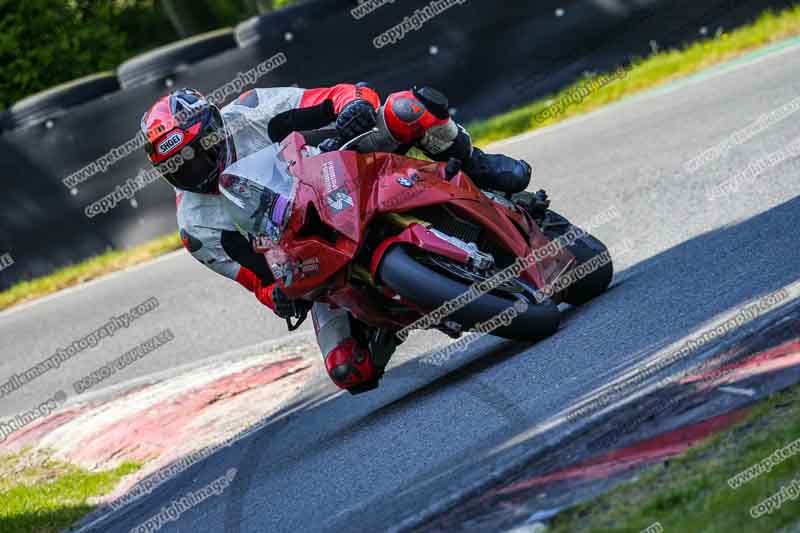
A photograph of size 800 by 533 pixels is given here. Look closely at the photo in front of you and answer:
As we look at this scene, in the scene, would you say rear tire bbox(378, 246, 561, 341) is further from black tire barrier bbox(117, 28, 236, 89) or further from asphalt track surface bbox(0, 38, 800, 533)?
black tire barrier bbox(117, 28, 236, 89)

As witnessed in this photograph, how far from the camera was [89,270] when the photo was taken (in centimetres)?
1475

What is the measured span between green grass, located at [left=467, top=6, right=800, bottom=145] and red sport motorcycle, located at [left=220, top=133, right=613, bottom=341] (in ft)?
24.6

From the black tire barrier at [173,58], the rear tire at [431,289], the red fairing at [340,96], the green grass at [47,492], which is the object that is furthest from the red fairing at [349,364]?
the black tire barrier at [173,58]

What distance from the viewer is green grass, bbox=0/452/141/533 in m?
7.64

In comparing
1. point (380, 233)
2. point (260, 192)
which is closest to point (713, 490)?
point (380, 233)

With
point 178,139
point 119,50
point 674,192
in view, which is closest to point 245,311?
point 674,192

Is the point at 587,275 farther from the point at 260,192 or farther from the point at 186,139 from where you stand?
the point at 186,139

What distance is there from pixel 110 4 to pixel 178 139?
2086 cm

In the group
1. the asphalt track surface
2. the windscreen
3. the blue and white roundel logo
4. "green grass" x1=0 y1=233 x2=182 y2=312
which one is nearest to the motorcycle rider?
the blue and white roundel logo

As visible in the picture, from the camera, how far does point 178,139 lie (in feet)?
20.9

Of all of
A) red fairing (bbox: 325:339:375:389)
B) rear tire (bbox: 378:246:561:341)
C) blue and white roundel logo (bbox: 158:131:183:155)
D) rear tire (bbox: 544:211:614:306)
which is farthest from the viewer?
rear tire (bbox: 544:211:614:306)

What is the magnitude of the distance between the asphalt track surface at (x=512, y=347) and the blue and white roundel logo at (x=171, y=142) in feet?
5.44

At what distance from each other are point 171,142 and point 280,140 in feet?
2.74

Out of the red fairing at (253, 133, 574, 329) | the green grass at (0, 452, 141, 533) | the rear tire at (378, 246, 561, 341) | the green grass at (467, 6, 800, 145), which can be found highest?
the red fairing at (253, 133, 574, 329)
